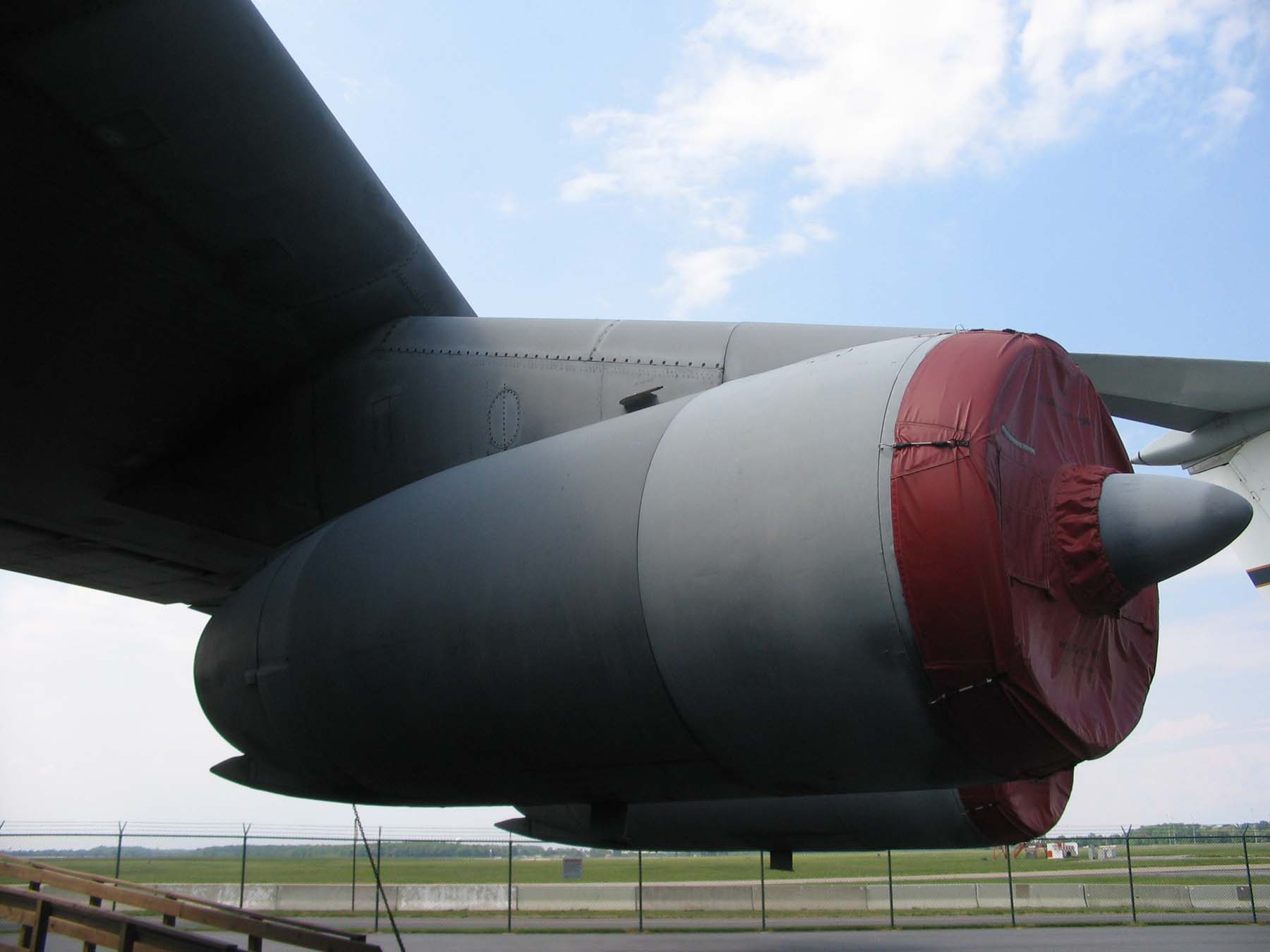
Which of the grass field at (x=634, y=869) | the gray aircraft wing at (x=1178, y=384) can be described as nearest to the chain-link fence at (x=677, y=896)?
the grass field at (x=634, y=869)

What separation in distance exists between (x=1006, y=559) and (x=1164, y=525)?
57 cm

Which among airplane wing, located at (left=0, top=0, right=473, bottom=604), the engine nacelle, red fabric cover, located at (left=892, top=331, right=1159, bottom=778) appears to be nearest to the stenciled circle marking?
the engine nacelle

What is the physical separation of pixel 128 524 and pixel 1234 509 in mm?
5479

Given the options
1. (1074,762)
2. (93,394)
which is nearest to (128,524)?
(93,394)

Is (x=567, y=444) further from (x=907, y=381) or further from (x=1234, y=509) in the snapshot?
(x=1234, y=509)

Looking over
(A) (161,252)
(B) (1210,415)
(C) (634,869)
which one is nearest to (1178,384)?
(B) (1210,415)

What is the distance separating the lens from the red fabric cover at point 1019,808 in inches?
251

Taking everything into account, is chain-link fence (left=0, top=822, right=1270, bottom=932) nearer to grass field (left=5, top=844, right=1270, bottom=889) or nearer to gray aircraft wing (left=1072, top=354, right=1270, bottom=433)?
grass field (left=5, top=844, right=1270, bottom=889)

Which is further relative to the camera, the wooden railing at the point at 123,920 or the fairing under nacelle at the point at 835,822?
the fairing under nacelle at the point at 835,822

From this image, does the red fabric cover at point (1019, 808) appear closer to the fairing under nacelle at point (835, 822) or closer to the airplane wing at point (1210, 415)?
the fairing under nacelle at point (835, 822)

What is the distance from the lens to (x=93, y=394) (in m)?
4.82

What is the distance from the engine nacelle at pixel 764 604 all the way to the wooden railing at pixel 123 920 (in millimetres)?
1553

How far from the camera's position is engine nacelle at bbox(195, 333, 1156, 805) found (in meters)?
2.71

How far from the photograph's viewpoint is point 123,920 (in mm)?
4707
